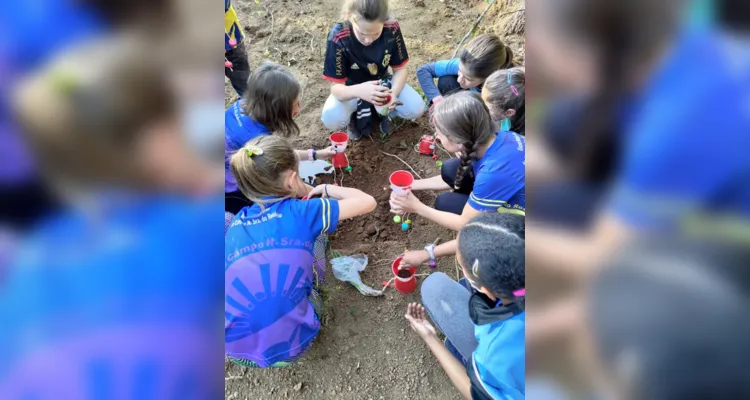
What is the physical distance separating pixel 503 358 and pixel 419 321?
3.31 feet

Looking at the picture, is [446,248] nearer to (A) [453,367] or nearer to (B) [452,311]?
(B) [452,311]

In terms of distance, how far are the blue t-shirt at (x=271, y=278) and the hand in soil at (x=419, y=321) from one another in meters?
0.61

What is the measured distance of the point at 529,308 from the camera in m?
0.57

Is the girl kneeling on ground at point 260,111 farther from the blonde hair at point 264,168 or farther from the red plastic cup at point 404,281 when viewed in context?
the red plastic cup at point 404,281

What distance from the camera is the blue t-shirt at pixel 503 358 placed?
1652 millimetres

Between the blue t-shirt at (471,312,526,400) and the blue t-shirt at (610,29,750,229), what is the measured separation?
1.25 m

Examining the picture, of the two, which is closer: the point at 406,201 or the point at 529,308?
the point at 529,308

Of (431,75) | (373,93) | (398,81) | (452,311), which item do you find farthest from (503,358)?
(431,75)

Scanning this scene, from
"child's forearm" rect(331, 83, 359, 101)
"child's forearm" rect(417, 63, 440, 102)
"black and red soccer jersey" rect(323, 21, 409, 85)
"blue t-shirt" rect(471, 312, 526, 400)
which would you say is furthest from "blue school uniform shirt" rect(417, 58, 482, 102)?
"blue t-shirt" rect(471, 312, 526, 400)

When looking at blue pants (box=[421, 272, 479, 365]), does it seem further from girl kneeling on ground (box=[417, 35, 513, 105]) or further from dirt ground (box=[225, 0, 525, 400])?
girl kneeling on ground (box=[417, 35, 513, 105])

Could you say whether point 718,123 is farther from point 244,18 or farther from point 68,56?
point 244,18

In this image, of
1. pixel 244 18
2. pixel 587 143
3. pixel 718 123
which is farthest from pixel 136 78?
pixel 244 18

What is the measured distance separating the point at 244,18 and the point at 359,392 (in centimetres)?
438

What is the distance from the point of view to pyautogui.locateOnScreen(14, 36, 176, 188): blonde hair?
0.46 m
